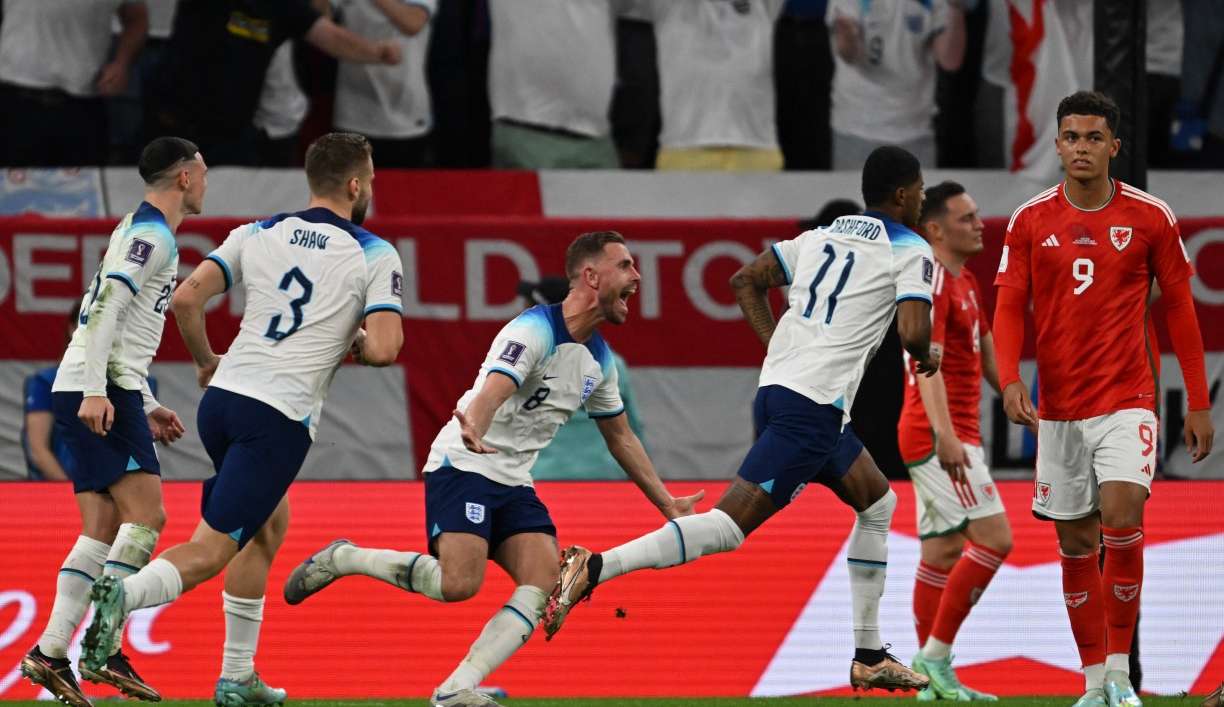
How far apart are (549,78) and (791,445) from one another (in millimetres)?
5473

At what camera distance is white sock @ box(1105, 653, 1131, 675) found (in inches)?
289

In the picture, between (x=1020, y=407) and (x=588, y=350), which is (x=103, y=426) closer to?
(x=588, y=350)

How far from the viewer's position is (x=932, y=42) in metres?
12.7

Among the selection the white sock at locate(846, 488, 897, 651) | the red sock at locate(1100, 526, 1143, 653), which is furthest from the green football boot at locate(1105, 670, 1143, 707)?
the white sock at locate(846, 488, 897, 651)

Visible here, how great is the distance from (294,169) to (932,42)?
14.8ft

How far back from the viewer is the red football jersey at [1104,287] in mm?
7312

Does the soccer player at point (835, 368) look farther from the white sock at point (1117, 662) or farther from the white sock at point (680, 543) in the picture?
the white sock at point (1117, 662)

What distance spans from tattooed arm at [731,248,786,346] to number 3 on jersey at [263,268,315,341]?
1.87 m

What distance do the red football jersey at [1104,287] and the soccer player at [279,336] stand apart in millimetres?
2683

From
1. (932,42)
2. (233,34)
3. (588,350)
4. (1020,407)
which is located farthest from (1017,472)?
(233,34)

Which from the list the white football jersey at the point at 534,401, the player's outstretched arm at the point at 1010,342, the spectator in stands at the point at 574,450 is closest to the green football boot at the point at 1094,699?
the player's outstretched arm at the point at 1010,342

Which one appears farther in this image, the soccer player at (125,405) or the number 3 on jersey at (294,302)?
the soccer player at (125,405)

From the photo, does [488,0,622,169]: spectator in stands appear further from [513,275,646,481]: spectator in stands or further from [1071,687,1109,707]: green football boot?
[1071,687,1109,707]: green football boot

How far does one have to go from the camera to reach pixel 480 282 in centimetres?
1141
